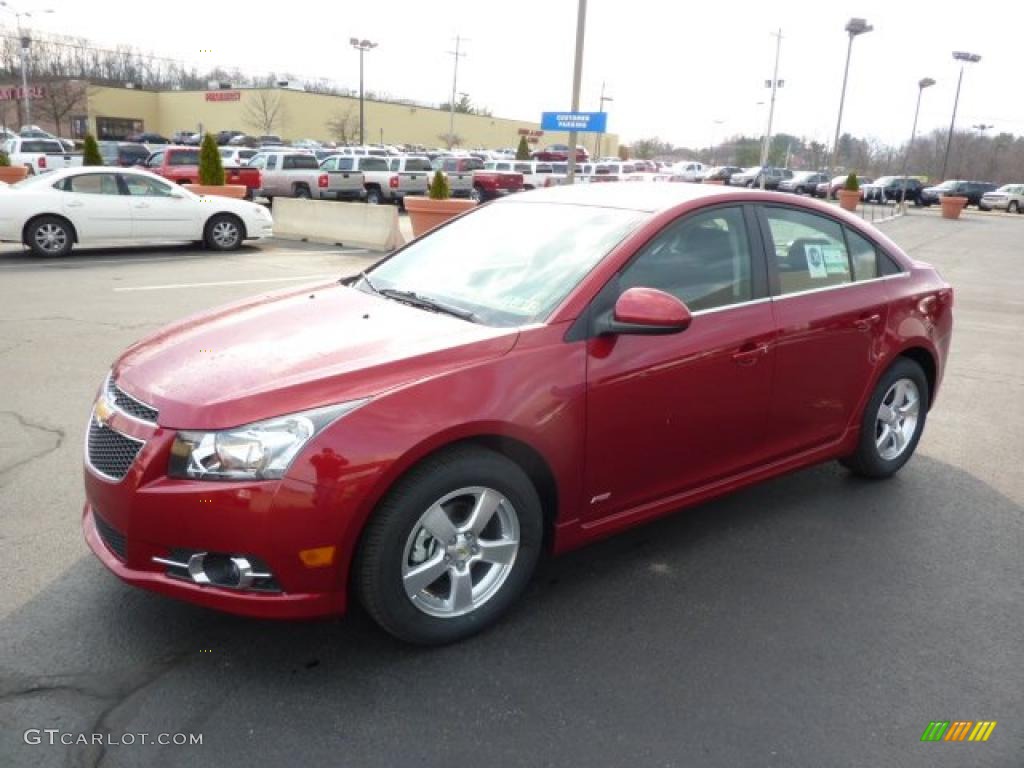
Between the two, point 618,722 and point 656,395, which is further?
point 656,395

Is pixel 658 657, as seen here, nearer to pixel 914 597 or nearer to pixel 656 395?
pixel 656 395

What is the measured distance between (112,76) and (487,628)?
104 m

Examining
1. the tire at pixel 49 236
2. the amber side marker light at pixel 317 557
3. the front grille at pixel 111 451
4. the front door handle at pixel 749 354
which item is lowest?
the tire at pixel 49 236

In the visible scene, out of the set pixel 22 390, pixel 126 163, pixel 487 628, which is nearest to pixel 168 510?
pixel 487 628

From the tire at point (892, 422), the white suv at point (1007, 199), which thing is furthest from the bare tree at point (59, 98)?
the tire at point (892, 422)

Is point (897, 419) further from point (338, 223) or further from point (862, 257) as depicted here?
point (338, 223)

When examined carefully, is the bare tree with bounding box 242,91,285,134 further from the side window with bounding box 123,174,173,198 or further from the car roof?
the car roof

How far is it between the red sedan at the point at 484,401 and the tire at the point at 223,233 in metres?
11.9

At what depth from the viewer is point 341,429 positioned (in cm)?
277

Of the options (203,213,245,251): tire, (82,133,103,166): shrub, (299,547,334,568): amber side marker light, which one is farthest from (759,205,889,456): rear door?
(82,133,103,166): shrub

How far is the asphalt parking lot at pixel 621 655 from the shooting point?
104 inches

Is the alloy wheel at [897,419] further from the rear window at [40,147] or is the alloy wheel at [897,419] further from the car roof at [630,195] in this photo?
the rear window at [40,147]

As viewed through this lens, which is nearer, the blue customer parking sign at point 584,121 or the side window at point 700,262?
the side window at point 700,262

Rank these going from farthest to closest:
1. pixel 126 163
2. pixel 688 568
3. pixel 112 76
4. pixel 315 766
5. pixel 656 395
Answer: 1. pixel 112 76
2. pixel 126 163
3. pixel 688 568
4. pixel 656 395
5. pixel 315 766
